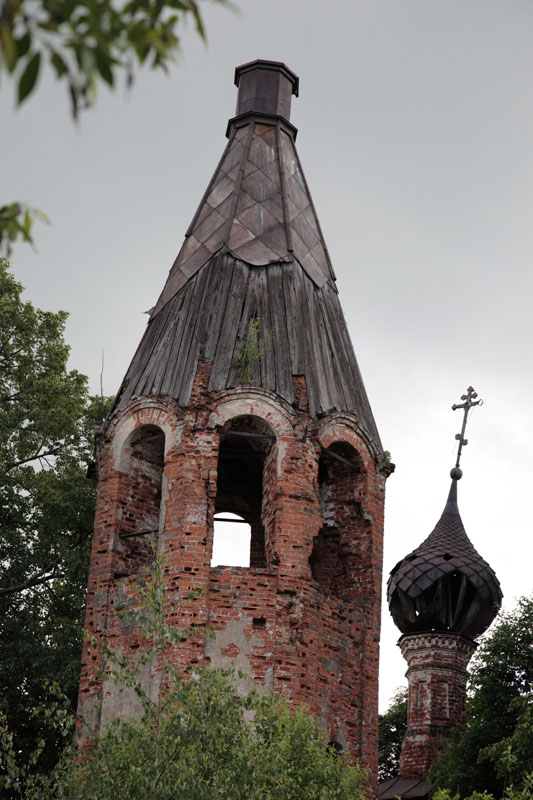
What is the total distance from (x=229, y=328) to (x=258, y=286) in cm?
85

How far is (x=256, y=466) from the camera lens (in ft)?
54.6

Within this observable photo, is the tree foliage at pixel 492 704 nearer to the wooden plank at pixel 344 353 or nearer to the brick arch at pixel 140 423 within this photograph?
the wooden plank at pixel 344 353

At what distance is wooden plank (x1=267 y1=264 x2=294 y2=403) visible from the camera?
1497cm

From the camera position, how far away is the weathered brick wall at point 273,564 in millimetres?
13617

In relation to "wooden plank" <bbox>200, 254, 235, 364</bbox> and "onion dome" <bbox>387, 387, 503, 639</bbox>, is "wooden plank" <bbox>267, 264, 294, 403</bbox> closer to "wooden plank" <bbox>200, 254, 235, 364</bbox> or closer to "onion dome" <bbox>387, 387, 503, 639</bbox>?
"wooden plank" <bbox>200, 254, 235, 364</bbox>

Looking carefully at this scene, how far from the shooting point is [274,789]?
10.3 m

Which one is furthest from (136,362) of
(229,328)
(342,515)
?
(342,515)

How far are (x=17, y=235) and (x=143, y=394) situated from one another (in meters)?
11.3

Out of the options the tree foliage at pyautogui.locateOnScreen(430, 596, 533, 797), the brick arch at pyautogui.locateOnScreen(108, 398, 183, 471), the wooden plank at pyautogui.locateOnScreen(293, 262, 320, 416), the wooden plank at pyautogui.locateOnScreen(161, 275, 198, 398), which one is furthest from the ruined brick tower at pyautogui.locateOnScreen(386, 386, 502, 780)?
the brick arch at pyautogui.locateOnScreen(108, 398, 183, 471)

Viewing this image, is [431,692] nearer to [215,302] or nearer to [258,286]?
[258,286]

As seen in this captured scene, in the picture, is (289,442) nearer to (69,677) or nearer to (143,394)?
(143,394)

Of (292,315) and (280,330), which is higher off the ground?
(292,315)

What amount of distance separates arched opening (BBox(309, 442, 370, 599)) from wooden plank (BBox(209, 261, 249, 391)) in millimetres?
1579

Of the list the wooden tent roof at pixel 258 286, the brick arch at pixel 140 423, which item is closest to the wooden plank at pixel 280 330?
the wooden tent roof at pixel 258 286
